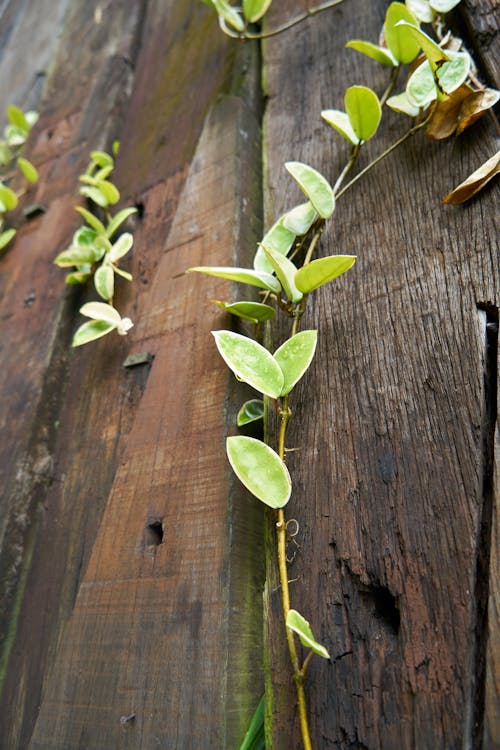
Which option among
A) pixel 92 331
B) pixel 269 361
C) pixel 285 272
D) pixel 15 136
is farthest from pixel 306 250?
pixel 15 136

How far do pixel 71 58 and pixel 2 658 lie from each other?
1.65 m

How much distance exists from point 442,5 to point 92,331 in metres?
0.74

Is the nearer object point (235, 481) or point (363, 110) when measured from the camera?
point (235, 481)

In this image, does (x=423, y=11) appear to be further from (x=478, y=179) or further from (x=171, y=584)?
(x=171, y=584)

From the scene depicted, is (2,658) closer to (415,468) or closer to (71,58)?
(415,468)

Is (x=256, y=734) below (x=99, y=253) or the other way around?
below

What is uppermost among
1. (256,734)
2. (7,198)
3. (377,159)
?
(7,198)

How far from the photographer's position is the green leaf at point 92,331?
98cm

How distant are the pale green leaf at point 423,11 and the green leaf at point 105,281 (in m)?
0.63

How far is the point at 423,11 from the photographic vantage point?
0.93 m

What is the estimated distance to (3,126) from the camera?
198cm

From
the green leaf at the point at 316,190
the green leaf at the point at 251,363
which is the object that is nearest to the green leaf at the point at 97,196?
the green leaf at the point at 316,190

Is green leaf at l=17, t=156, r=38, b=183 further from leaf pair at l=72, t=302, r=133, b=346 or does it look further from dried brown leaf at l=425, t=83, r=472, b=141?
dried brown leaf at l=425, t=83, r=472, b=141

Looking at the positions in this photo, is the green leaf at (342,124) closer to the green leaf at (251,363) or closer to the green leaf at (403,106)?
the green leaf at (403,106)
